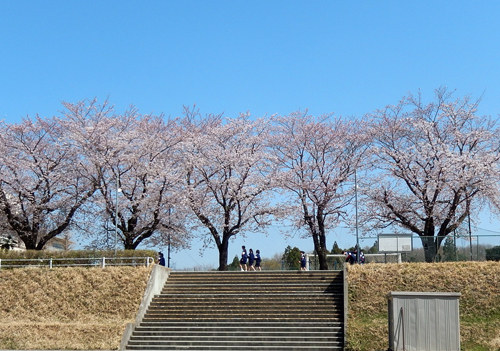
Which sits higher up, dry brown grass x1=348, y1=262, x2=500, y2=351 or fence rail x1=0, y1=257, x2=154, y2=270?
fence rail x1=0, y1=257, x2=154, y2=270

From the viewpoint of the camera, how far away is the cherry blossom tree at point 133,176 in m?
38.6

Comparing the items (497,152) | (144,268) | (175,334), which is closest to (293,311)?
(175,334)

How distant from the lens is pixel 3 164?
38.9 m

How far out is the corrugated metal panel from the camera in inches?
837

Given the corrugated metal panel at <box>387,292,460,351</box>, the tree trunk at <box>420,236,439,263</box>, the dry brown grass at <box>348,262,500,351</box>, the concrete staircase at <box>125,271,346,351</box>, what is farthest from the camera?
the tree trunk at <box>420,236,439,263</box>

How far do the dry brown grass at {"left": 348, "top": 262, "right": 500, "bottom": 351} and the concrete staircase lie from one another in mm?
801

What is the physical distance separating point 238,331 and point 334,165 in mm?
16649

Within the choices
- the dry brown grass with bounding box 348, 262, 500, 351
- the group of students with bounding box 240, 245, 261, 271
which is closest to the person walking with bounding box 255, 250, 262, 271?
the group of students with bounding box 240, 245, 261, 271

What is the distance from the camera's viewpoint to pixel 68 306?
29.0m

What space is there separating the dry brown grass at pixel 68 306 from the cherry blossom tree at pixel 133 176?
24.8 feet

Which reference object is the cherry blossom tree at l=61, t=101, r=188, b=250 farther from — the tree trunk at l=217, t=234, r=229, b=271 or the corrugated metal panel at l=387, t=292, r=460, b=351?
the corrugated metal panel at l=387, t=292, r=460, b=351

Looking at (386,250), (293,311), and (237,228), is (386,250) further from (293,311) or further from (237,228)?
(237,228)

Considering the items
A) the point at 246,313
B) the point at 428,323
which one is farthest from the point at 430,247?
the point at 428,323

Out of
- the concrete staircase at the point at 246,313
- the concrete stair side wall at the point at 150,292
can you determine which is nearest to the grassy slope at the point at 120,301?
the concrete stair side wall at the point at 150,292
